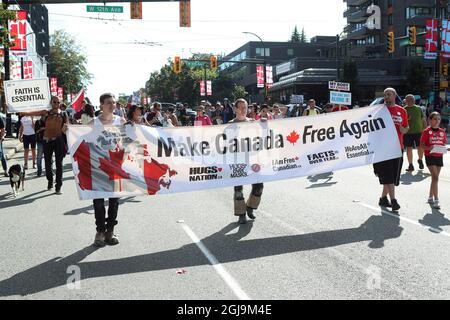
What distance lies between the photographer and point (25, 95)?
1498cm

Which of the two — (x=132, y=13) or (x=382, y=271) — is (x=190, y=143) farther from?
(x=132, y=13)

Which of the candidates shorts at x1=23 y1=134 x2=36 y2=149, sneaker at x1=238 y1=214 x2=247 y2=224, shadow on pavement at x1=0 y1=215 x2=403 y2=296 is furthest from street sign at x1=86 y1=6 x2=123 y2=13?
shadow on pavement at x1=0 y1=215 x2=403 y2=296

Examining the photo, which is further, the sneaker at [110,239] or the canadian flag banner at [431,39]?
the canadian flag banner at [431,39]

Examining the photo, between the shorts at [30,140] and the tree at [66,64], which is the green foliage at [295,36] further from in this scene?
the shorts at [30,140]

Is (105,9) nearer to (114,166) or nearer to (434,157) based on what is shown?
(114,166)

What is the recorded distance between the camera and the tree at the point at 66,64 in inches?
3637

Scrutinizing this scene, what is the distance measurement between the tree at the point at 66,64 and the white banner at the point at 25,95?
77207mm

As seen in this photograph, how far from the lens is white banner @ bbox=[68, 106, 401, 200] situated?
6820 mm

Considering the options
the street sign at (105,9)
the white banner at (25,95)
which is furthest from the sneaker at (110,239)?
the street sign at (105,9)

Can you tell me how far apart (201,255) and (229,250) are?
38 centimetres

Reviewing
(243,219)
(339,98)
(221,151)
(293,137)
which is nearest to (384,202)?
(293,137)

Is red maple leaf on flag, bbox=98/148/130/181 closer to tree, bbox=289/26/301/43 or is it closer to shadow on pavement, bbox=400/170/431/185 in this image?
shadow on pavement, bbox=400/170/431/185
